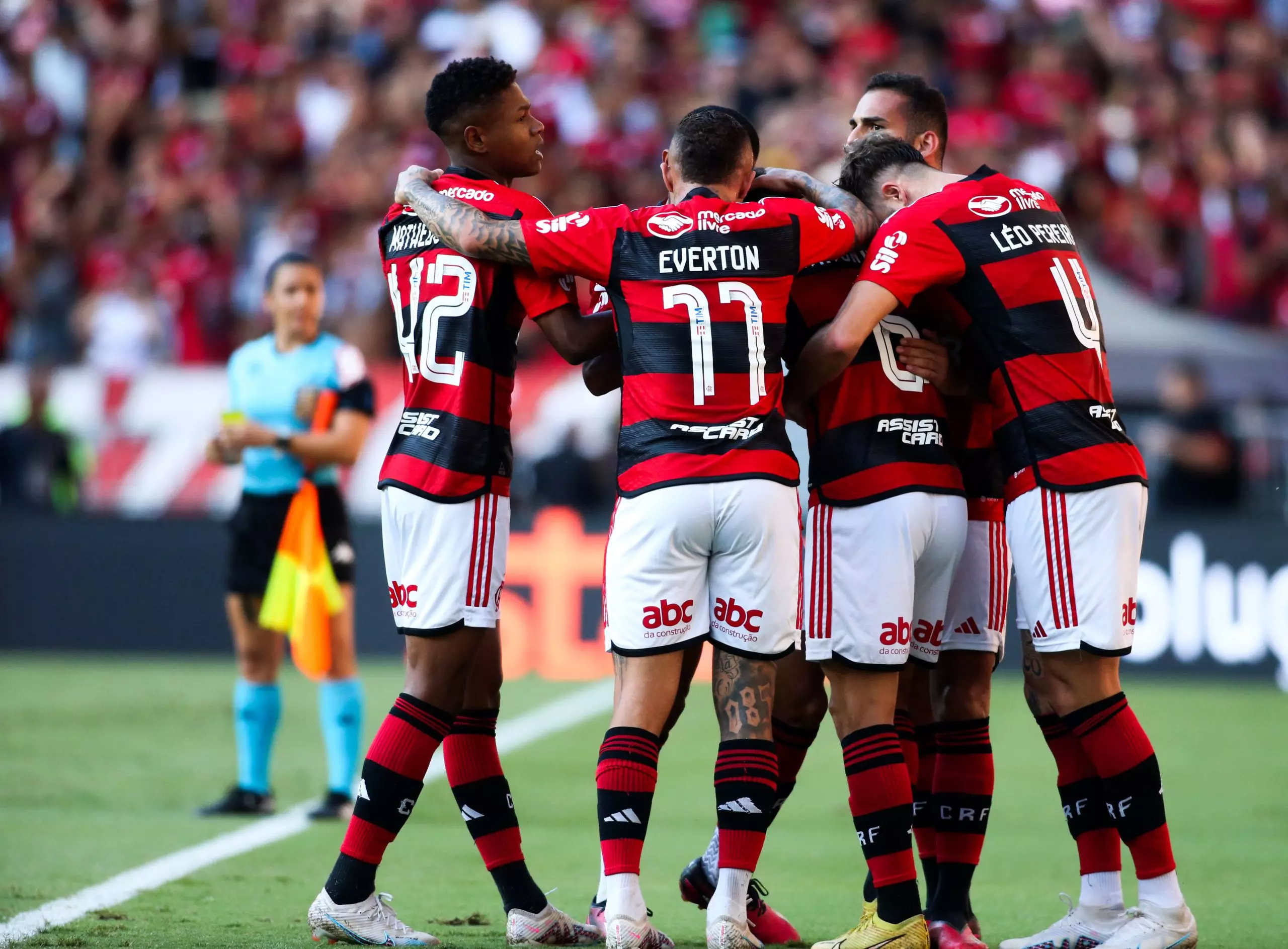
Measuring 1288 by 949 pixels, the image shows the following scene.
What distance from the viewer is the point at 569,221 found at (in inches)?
179

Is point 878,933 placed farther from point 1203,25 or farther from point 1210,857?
point 1203,25

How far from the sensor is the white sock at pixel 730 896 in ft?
14.2

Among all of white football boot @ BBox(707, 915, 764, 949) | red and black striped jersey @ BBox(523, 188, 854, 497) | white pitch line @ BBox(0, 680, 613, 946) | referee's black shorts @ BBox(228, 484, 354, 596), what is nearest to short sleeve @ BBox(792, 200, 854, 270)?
red and black striped jersey @ BBox(523, 188, 854, 497)

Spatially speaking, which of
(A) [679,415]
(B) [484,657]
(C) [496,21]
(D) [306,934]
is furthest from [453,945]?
(C) [496,21]

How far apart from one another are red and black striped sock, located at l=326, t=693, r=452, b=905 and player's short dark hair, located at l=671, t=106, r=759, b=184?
5.68 feet

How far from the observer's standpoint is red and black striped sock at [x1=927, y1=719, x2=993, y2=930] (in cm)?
479

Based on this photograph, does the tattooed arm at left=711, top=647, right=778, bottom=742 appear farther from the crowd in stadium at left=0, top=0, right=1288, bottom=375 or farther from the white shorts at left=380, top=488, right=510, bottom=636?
the crowd in stadium at left=0, top=0, right=1288, bottom=375

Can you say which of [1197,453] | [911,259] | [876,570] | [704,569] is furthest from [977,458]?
[1197,453]

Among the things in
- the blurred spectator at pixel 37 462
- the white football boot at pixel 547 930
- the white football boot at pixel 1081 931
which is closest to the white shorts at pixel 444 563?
the white football boot at pixel 547 930

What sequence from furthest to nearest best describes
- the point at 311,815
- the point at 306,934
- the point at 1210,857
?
1. the point at 311,815
2. the point at 1210,857
3. the point at 306,934

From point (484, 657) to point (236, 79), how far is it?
15.1 metres

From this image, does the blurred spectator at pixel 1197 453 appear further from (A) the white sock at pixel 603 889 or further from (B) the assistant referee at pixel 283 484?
(A) the white sock at pixel 603 889

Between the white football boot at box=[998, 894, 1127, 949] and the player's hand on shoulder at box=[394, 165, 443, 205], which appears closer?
the white football boot at box=[998, 894, 1127, 949]

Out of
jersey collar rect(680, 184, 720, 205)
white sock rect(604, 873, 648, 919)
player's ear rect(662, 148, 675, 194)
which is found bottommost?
white sock rect(604, 873, 648, 919)
